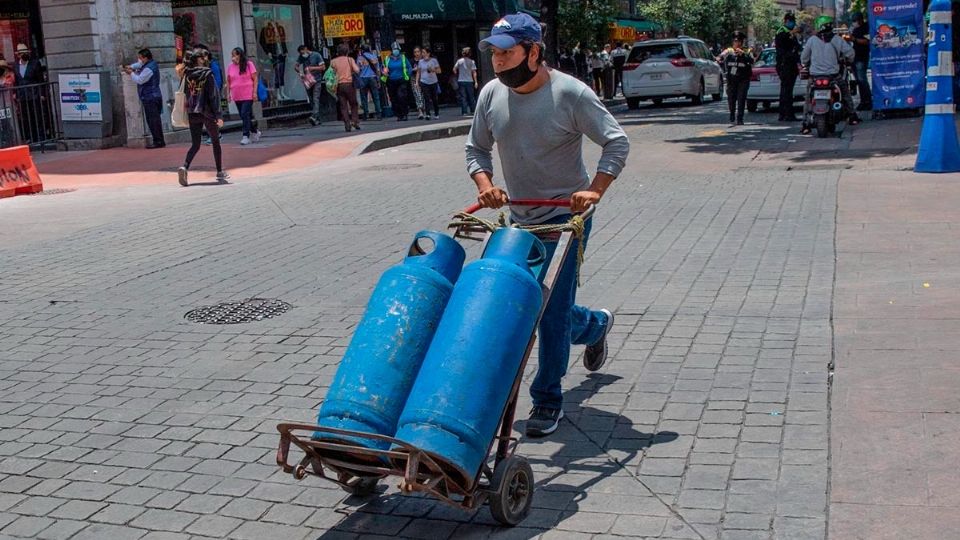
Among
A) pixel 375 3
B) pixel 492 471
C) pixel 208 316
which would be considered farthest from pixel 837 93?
pixel 375 3

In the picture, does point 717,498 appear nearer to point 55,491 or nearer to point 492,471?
point 492,471

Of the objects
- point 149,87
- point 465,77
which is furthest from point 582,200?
point 465,77

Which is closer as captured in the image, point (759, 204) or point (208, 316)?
point (208, 316)

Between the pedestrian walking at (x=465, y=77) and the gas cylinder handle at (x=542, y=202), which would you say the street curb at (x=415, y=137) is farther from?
the gas cylinder handle at (x=542, y=202)

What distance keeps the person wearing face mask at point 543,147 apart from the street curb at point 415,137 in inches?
563

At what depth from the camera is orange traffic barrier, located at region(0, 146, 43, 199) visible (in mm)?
14789

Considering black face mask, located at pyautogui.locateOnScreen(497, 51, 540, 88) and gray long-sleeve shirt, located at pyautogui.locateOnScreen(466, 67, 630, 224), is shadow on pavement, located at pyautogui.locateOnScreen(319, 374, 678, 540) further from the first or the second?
black face mask, located at pyautogui.locateOnScreen(497, 51, 540, 88)

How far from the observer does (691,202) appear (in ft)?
38.2

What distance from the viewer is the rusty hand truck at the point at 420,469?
3.66 metres

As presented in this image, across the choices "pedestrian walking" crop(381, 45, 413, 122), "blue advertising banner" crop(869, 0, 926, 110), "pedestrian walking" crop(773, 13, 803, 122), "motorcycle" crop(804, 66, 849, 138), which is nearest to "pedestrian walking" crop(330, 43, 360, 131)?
"pedestrian walking" crop(381, 45, 413, 122)

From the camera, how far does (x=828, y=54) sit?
57.1 ft

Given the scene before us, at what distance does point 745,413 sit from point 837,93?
13.7 m

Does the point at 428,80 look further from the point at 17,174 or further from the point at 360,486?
the point at 360,486

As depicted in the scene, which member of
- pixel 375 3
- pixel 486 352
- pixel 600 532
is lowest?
pixel 600 532
